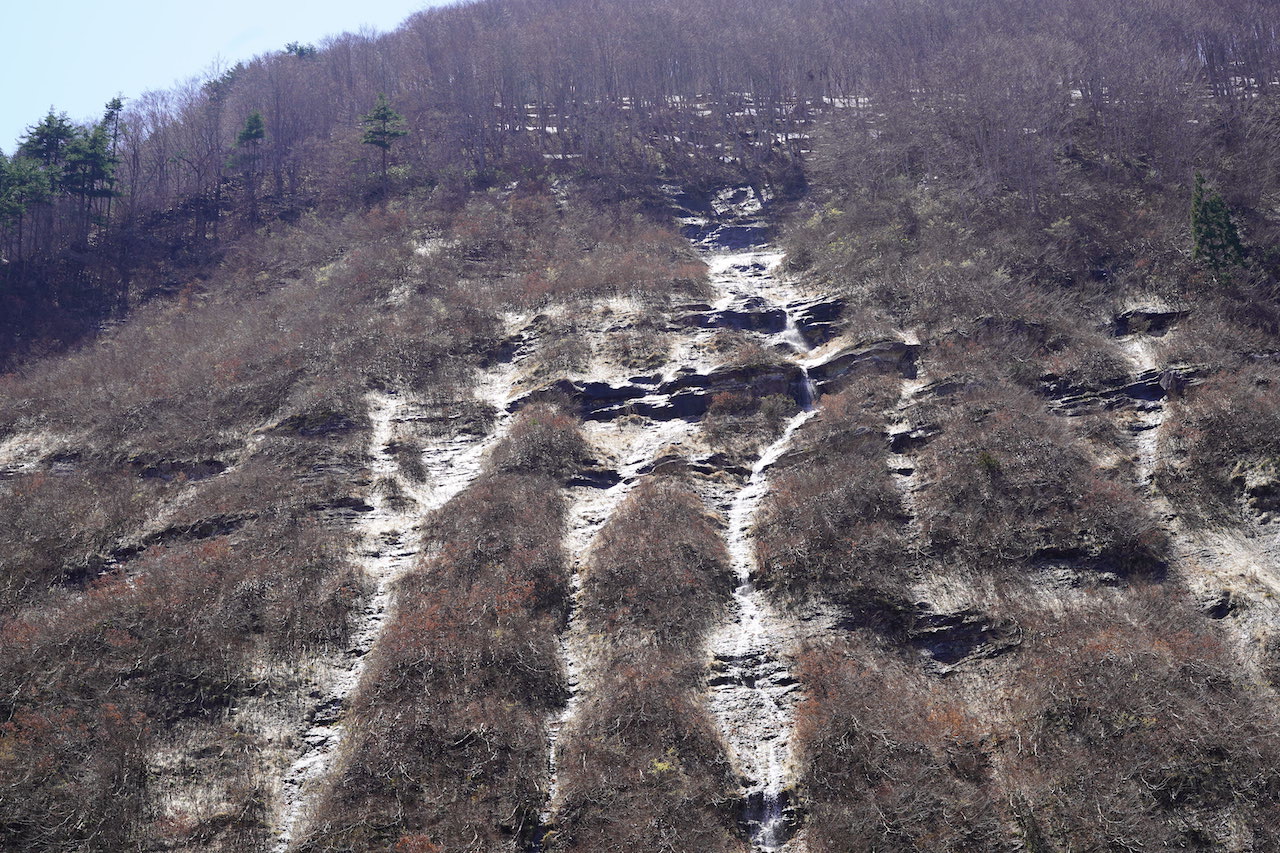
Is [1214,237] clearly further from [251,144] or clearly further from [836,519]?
[251,144]

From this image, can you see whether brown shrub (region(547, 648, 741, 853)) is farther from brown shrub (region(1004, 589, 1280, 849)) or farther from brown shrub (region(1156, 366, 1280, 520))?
brown shrub (region(1156, 366, 1280, 520))

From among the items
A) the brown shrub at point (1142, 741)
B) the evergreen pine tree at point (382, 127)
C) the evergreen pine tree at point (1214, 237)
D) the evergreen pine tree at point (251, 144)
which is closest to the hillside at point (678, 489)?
the brown shrub at point (1142, 741)

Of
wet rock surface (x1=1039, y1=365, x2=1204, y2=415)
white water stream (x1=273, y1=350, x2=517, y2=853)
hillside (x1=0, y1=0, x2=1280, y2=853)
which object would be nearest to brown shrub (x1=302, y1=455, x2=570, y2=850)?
hillside (x1=0, y1=0, x2=1280, y2=853)

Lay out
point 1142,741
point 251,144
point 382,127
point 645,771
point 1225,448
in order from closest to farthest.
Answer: point 1142,741 → point 645,771 → point 1225,448 → point 382,127 → point 251,144

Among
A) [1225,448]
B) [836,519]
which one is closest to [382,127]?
[836,519]

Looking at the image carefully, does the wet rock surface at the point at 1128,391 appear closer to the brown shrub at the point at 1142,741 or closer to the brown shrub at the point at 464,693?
the brown shrub at the point at 1142,741

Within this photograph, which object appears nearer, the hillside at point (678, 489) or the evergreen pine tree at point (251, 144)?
the hillside at point (678, 489)

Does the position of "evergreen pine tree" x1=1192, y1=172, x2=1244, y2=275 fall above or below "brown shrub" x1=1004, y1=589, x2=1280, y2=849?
above

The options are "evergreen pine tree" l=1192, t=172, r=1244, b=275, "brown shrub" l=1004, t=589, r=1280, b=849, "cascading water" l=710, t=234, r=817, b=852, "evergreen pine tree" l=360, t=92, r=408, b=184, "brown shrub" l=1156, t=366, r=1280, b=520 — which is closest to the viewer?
"brown shrub" l=1004, t=589, r=1280, b=849
